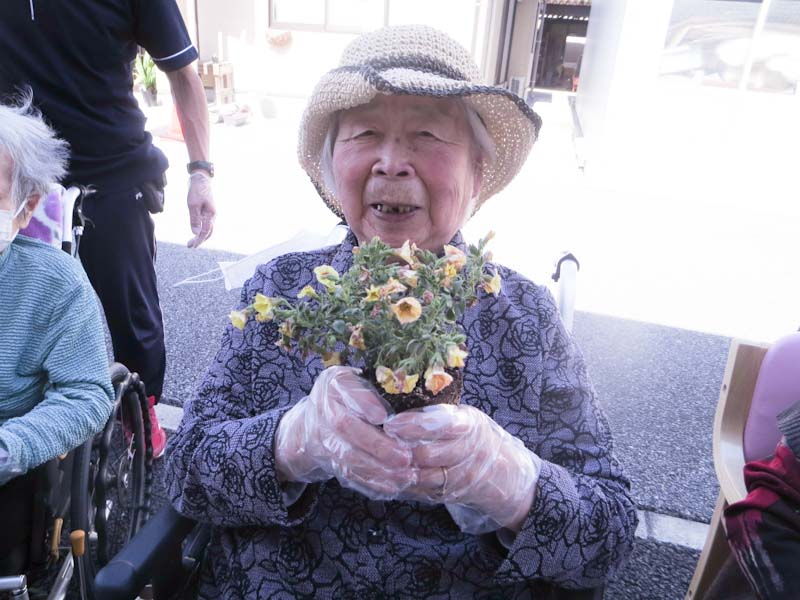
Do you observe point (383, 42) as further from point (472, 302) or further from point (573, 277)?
point (573, 277)

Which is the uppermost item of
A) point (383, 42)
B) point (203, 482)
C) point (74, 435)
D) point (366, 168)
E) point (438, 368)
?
point (383, 42)

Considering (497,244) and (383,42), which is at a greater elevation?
(383,42)

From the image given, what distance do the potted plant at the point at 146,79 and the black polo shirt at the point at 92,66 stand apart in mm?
9188

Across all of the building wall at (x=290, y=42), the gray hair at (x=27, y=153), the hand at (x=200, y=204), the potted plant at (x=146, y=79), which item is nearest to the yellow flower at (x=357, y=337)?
the gray hair at (x=27, y=153)

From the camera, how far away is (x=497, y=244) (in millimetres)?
5406

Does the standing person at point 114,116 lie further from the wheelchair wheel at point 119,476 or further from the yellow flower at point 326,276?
the yellow flower at point 326,276

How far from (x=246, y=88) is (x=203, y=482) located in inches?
496

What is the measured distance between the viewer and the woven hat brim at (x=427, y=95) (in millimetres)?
1163

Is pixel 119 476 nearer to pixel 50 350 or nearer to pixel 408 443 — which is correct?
pixel 50 350

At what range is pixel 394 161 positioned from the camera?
1221mm

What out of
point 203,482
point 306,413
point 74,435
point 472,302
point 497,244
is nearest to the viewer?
point 472,302

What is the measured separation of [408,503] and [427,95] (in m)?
0.81

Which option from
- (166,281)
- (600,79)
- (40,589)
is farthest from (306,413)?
(600,79)

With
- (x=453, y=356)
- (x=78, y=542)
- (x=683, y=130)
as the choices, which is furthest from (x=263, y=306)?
(x=683, y=130)
